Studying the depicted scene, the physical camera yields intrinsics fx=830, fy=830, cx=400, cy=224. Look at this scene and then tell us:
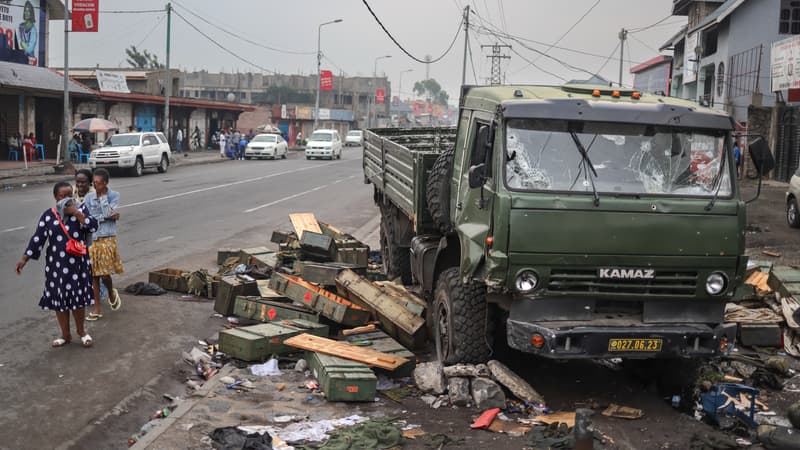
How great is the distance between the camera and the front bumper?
6574 millimetres

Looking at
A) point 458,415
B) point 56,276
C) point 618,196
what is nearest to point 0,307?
point 56,276

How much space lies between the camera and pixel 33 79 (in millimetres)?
37625

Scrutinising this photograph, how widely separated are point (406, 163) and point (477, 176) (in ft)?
11.1

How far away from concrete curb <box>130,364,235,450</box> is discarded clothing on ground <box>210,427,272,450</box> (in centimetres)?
43

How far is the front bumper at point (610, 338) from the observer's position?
259 inches

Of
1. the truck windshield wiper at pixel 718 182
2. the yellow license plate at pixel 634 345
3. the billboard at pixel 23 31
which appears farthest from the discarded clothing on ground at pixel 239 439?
the billboard at pixel 23 31

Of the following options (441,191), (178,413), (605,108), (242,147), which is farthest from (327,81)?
(178,413)

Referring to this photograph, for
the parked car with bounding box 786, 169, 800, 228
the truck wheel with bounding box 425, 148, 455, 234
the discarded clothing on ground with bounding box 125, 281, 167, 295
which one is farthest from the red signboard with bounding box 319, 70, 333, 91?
the truck wheel with bounding box 425, 148, 455, 234

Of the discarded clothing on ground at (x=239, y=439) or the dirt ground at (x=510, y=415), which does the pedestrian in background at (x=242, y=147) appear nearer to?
the dirt ground at (x=510, y=415)

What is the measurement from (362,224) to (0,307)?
11.3 meters

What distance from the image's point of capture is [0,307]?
10.3 m

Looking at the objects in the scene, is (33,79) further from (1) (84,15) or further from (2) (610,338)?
(2) (610,338)

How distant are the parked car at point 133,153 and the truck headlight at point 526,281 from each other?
96.5 ft

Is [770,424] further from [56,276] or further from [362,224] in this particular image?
[362,224]
